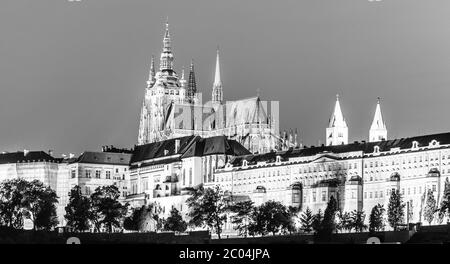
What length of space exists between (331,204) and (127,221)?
20.7m

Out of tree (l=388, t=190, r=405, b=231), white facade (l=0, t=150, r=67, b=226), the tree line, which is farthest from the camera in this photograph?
white facade (l=0, t=150, r=67, b=226)

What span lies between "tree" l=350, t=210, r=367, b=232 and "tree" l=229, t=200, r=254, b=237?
787 cm

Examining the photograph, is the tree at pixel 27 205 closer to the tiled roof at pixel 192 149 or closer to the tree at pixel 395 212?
the tiled roof at pixel 192 149

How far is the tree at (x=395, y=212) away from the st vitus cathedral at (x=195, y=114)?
44.5 metres

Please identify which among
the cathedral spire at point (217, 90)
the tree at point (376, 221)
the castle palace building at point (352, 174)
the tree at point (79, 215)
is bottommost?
the tree at point (376, 221)

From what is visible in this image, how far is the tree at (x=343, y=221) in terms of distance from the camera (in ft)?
267


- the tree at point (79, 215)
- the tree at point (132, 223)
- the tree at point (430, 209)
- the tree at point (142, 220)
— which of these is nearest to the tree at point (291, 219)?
the tree at point (430, 209)

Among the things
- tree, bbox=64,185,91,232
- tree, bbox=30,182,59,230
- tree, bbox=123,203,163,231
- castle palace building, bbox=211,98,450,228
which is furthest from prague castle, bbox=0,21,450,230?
tree, bbox=30,182,59,230

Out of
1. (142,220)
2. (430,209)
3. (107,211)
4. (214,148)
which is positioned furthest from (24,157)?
(430,209)

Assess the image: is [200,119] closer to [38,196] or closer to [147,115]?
[147,115]

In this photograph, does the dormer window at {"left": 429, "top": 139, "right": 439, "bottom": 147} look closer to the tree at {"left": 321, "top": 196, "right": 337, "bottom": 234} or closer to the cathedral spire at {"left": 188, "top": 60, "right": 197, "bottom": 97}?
the tree at {"left": 321, "top": 196, "right": 337, "bottom": 234}

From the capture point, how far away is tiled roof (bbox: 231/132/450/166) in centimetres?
9162

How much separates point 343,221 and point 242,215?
1266 centimetres
